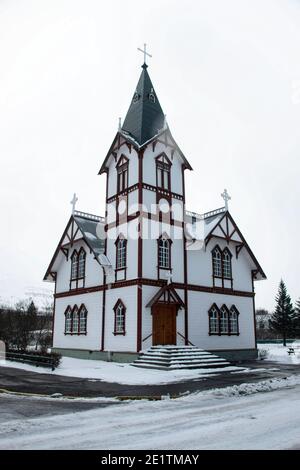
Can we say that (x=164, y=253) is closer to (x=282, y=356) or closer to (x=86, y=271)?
(x=86, y=271)

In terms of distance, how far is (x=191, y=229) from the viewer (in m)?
27.9

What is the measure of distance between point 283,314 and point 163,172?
4192 centimetres

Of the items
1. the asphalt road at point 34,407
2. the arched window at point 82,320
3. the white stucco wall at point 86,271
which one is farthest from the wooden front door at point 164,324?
the asphalt road at point 34,407

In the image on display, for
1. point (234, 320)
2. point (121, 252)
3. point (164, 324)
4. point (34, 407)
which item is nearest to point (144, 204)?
point (121, 252)

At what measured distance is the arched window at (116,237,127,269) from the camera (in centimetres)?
2511

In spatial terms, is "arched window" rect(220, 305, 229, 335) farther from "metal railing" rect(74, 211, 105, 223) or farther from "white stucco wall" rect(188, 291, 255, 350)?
"metal railing" rect(74, 211, 105, 223)

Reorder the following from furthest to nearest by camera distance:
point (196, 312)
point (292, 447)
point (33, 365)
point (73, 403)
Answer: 1. point (196, 312)
2. point (33, 365)
3. point (73, 403)
4. point (292, 447)

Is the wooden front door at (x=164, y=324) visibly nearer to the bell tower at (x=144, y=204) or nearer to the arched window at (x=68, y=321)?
the bell tower at (x=144, y=204)

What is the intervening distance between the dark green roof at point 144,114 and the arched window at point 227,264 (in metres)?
9.79

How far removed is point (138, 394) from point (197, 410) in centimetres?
322

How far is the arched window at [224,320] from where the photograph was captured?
91.8ft

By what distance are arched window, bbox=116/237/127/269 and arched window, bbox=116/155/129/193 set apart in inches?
138

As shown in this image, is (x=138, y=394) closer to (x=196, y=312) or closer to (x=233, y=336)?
(x=196, y=312)

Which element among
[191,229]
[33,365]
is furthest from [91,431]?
[191,229]
